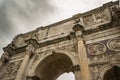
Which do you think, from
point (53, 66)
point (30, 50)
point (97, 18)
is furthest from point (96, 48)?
point (30, 50)

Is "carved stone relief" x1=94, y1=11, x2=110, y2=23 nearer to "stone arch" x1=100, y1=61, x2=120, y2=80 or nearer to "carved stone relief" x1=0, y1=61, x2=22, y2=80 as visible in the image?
"stone arch" x1=100, y1=61, x2=120, y2=80

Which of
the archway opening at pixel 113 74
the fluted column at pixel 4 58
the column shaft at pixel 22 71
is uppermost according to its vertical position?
the fluted column at pixel 4 58

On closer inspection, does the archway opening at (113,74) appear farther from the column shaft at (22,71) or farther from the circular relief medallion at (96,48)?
the column shaft at (22,71)

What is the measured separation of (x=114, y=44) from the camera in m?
9.73

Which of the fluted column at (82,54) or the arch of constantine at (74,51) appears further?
the arch of constantine at (74,51)

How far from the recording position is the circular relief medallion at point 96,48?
32.2 feet

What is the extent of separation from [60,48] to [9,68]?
429cm

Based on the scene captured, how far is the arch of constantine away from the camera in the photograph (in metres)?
8.98

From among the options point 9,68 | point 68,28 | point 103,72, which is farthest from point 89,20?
point 9,68

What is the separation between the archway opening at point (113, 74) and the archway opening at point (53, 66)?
2.78 metres

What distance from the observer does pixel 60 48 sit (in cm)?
1141

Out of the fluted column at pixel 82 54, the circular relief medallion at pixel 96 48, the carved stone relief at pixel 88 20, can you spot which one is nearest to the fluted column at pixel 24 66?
the fluted column at pixel 82 54

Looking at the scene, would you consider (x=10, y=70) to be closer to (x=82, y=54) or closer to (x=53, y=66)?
(x=53, y=66)

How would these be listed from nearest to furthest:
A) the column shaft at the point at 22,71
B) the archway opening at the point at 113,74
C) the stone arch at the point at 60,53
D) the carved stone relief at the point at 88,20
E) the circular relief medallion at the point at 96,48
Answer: the archway opening at the point at 113,74
the circular relief medallion at the point at 96,48
the stone arch at the point at 60,53
the column shaft at the point at 22,71
the carved stone relief at the point at 88,20
